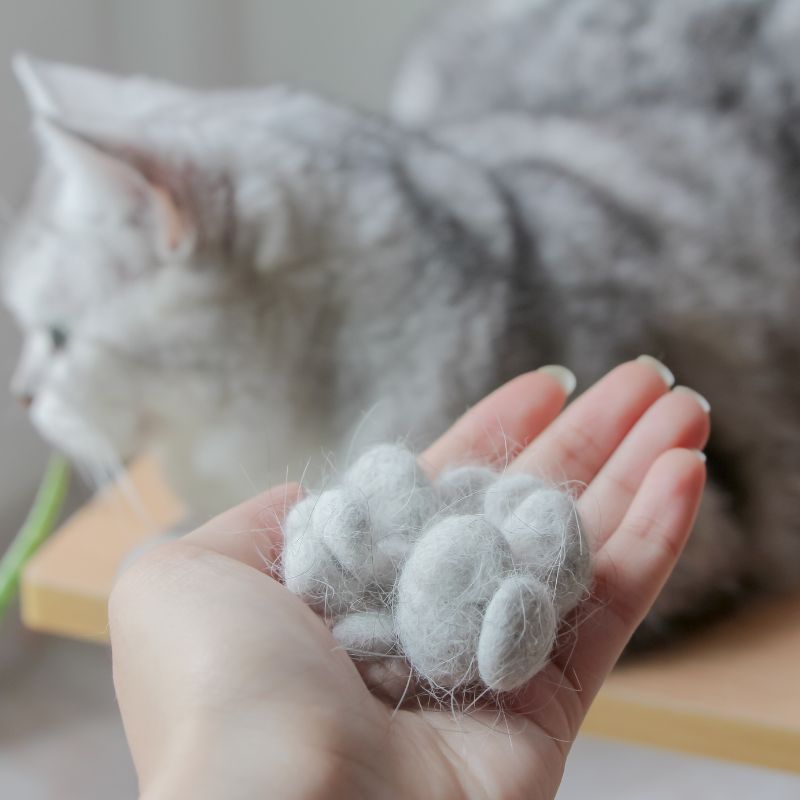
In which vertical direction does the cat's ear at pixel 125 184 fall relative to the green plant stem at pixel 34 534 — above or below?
above

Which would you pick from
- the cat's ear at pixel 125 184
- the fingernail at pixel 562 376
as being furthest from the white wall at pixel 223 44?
the fingernail at pixel 562 376

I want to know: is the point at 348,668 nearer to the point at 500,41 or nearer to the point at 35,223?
the point at 35,223

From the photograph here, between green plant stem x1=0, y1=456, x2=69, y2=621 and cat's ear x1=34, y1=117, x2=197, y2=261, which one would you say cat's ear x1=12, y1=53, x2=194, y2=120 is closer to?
cat's ear x1=34, y1=117, x2=197, y2=261

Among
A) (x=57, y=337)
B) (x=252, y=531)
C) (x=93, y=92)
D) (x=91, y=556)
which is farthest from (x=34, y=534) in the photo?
(x=252, y=531)

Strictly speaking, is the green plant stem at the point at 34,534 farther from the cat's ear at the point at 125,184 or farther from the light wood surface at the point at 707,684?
the cat's ear at the point at 125,184

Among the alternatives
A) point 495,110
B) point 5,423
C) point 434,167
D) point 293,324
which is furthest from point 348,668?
point 5,423

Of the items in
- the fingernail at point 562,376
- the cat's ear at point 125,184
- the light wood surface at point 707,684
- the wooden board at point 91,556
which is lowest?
the wooden board at point 91,556
